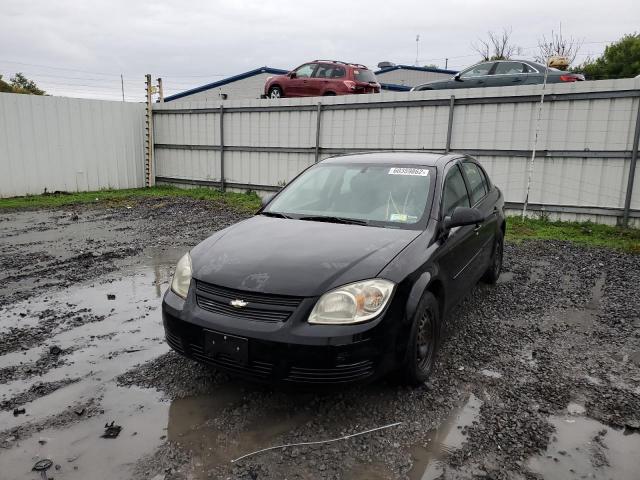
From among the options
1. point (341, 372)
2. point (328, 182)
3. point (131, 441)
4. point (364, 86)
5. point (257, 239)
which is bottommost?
point (131, 441)

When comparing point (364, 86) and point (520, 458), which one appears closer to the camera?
point (520, 458)

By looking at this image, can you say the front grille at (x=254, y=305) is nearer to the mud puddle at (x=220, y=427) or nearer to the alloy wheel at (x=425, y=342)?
the mud puddle at (x=220, y=427)

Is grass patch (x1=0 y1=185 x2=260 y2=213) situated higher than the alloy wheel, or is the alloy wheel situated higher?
the alloy wheel

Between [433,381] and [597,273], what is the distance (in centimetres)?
401

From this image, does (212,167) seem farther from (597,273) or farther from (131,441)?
(131,441)

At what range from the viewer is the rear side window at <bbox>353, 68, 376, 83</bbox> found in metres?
14.2

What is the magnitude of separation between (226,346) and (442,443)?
1307 mm

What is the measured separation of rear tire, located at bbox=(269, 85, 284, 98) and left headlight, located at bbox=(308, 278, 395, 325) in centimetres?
1370

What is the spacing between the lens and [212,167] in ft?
45.2

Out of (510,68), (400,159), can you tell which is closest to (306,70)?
(510,68)

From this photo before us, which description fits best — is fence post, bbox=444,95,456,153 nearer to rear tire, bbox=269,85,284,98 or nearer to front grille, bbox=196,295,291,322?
rear tire, bbox=269,85,284,98

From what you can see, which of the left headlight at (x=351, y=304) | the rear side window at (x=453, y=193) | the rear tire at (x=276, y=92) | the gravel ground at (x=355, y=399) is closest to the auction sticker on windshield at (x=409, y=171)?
the rear side window at (x=453, y=193)

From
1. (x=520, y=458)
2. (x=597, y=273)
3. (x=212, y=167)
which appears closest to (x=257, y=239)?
(x=520, y=458)

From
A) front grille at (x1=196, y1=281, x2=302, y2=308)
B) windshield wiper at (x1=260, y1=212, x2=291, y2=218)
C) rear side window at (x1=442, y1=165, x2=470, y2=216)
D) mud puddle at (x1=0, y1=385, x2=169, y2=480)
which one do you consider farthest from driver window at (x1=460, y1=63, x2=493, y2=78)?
mud puddle at (x1=0, y1=385, x2=169, y2=480)
